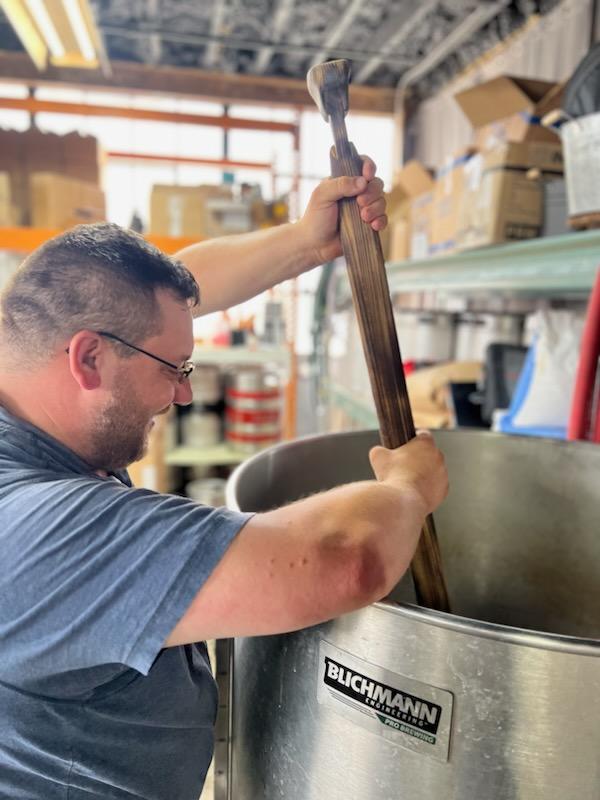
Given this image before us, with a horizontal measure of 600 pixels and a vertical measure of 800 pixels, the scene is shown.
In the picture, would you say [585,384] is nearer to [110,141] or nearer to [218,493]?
[218,493]

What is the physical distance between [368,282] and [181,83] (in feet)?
15.9

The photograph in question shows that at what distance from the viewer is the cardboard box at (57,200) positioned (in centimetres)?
270

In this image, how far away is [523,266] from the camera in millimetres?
1259

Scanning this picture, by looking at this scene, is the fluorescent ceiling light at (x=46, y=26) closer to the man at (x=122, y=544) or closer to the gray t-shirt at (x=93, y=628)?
the man at (x=122, y=544)

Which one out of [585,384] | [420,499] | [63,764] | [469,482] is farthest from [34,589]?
[585,384]

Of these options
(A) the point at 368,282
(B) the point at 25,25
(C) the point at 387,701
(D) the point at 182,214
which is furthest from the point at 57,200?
(C) the point at 387,701

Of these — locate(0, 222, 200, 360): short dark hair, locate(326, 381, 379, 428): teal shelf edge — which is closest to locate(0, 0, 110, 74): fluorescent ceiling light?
locate(326, 381, 379, 428): teal shelf edge

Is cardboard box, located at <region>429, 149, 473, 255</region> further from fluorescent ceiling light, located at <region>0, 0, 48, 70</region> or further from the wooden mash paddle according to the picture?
fluorescent ceiling light, located at <region>0, 0, 48, 70</region>

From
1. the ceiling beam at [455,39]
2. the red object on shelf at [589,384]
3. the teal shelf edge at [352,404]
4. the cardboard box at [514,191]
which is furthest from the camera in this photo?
the ceiling beam at [455,39]

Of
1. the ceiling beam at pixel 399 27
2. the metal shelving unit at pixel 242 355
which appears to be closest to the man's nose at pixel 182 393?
the metal shelving unit at pixel 242 355

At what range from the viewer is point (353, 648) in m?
0.48

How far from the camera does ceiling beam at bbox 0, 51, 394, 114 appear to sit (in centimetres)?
458

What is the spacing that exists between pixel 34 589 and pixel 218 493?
264 centimetres

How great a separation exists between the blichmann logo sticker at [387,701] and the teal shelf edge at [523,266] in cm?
80
